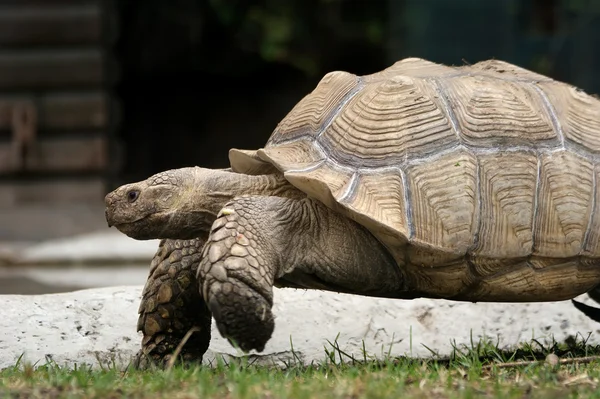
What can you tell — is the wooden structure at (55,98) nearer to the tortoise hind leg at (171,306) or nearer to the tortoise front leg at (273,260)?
the tortoise hind leg at (171,306)

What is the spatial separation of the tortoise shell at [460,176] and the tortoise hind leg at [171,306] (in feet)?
1.33

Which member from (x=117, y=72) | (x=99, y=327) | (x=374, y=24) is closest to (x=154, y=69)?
(x=374, y=24)

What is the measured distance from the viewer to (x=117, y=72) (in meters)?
10.3

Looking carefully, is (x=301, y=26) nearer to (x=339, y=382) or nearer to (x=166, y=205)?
(x=166, y=205)

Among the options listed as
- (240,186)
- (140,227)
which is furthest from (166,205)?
(240,186)

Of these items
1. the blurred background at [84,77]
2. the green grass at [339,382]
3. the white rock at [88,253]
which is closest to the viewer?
the green grass at [339,382]

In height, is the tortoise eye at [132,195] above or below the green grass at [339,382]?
above

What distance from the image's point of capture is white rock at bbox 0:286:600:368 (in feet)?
12.5

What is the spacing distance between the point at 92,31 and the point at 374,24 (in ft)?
17.5

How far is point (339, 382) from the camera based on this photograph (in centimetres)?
260

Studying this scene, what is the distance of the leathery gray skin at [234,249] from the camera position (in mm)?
3002

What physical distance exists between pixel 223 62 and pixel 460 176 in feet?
38.0

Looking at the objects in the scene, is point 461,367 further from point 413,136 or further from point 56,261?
point 56,261

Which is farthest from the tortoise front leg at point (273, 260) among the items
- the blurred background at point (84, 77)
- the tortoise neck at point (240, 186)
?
the blurred background at point (84, 77)
